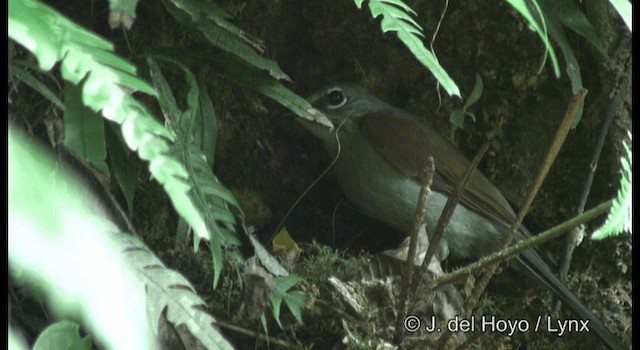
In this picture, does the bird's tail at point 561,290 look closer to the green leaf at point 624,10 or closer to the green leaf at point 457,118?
the green leaf at point 457,118

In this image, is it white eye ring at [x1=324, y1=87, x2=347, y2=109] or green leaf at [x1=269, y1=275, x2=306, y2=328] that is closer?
green leaf at [x1=269, y1=275, x2=306, y2=328]

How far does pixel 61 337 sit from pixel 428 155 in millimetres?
908

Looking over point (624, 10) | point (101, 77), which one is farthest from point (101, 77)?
point (624, 10)

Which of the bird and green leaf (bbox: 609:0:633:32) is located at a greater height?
green leaf (bbox: 609:0:633:32)

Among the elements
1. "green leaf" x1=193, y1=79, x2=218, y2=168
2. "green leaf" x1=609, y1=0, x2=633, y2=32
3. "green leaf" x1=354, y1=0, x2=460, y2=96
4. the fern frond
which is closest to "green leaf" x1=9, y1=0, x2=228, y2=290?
the fern frond

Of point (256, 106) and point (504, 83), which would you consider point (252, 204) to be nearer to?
point (256, 106)

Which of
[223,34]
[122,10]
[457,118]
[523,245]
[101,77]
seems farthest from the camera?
[457,118]

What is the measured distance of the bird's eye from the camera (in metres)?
1.79

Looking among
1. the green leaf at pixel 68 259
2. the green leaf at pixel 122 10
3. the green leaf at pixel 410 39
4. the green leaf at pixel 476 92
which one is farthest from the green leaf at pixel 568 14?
the green leaf at pixel 68 259

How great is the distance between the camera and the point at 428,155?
5.52 ft

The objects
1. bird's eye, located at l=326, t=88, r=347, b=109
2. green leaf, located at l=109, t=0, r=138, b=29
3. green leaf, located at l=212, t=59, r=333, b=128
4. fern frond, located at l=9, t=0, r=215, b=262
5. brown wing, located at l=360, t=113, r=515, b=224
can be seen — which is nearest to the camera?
fern frond, located at l=9, t=0, r=215, b=262

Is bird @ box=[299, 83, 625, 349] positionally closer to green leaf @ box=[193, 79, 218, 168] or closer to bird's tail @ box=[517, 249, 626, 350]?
bird's tail @ box=[517, 249, 626, 350]

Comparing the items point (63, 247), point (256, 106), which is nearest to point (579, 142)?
point (256, 106)

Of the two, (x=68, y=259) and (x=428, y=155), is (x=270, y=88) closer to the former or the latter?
(x=428, y=155)
